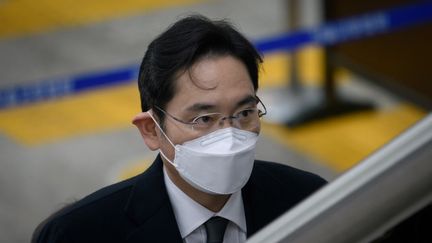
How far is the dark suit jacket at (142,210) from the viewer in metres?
2.10

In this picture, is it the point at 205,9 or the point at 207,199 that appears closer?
the point at 207,199

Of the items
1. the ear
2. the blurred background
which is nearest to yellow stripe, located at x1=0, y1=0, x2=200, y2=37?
the blurred background

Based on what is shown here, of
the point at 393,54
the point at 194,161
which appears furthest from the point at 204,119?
the point at 393,54

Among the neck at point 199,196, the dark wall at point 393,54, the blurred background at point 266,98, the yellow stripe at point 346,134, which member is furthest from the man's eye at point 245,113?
the dark wall at point 393,54

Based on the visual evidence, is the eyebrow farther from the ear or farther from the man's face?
the ear

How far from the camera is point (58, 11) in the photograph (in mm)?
8984

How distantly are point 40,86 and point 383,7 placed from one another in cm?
247

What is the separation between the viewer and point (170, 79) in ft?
6.93

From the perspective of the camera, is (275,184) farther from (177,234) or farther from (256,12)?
(256,12)

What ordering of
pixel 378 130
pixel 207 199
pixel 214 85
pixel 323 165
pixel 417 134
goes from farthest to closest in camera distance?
pixel 378 130 → pixel 323 165 → pixel 207 199 → pixel 214 85 → pixel 417 134

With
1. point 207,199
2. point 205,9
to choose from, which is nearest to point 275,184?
point 207,199

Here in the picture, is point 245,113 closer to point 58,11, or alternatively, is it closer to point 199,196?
point 199,196

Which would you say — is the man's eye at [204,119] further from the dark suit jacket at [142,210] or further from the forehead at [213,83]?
the dark suit jacket at [142,210]

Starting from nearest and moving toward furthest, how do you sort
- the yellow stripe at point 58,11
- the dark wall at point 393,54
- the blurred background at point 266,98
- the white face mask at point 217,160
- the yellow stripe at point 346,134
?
the white face mask at point 217,160
the blurred background at point 266,98
the yellow stripe at point 346,134
the dark wall at point 393,54
the yellow stripe at point 58,11
